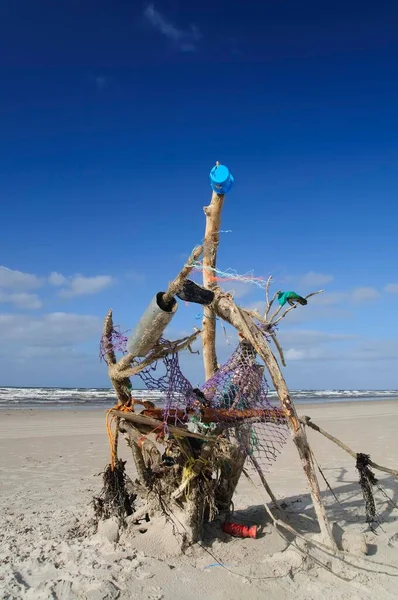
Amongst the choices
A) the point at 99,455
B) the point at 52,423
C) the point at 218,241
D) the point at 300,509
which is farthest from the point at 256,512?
the point at 52,423

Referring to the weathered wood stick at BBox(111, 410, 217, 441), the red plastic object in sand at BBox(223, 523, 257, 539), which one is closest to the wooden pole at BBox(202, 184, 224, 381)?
the weathered wood stick at BBox(111, 410, 217, 441)

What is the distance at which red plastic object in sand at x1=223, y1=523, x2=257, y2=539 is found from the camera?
193 inches

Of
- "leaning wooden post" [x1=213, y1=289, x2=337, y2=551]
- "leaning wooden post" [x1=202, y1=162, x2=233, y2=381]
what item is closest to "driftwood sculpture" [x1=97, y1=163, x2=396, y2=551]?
"leaning wooden post" [x1=213, y1=289, x2=337, y2=551]

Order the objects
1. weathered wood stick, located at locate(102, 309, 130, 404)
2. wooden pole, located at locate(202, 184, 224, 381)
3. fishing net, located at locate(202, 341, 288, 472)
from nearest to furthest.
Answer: fishing net, located at locate(202, 341, 288, 472) → weathered wood stick, located at locate(102, 309, 130, 404) → wooden pole, located at locate(202, 184, 224, 381)

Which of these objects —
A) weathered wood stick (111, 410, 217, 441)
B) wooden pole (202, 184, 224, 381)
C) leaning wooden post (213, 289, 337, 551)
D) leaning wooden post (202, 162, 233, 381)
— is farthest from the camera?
wooden pole (202, 184, 224, 381)

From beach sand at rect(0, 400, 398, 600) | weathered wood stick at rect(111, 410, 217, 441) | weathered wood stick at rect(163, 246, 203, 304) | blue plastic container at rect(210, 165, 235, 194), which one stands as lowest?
beach sand at rect(0, 400, 398, 600)

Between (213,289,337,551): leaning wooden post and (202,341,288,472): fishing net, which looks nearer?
(213,289,337,551): leaning wooden post

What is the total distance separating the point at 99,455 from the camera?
1138 cm

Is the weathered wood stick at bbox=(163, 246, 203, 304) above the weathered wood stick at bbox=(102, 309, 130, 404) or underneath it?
above

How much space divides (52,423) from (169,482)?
15.0 meters

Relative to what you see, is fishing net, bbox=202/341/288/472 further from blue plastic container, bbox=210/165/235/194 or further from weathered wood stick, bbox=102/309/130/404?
blue plastic container, bbox=210/165/235/194

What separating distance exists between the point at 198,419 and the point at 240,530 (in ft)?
4.20

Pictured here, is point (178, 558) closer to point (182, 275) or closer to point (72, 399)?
point (182, 275)

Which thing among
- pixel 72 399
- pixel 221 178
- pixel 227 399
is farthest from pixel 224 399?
pixel 72 399
